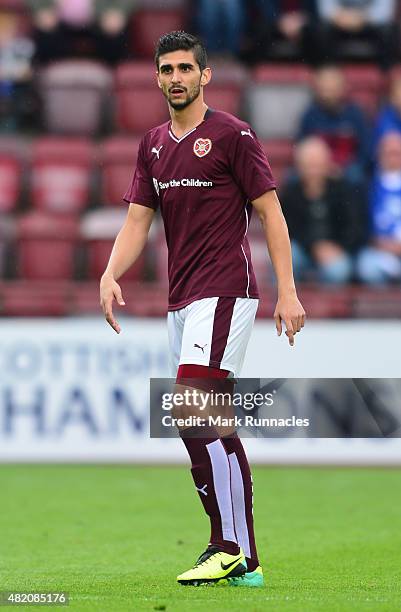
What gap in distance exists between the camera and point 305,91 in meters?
15.3

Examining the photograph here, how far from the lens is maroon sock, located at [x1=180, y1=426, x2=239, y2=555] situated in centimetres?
592

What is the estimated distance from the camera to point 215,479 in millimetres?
5922

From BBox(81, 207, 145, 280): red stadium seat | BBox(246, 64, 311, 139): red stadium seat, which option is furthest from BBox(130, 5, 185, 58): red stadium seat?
BBox(81, 207, 145, 280): red stadium seat

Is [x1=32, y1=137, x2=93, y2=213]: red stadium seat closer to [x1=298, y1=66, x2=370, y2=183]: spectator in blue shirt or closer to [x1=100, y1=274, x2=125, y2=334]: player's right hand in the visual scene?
[x1=298, y1=66, x2=370, y2=183]: spectator in blue shirt

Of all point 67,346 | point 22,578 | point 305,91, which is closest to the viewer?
point 22,578

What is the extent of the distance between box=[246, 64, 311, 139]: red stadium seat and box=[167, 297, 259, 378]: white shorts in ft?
30.9

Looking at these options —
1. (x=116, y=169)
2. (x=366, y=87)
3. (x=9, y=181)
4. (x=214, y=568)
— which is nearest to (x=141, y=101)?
(x=116, y=169)

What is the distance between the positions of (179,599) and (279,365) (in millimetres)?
6624

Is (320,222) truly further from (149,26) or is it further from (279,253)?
(279,253)

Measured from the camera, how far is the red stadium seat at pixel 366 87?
50.9ft

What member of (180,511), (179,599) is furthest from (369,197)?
(179,599)

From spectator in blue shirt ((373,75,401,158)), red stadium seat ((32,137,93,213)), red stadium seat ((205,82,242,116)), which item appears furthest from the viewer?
red stadium seat ((205,82,242,116))

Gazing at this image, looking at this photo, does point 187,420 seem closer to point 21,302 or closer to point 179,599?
point 179,599

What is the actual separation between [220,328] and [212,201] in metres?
0.52
